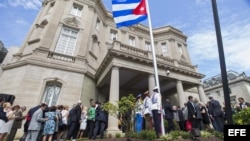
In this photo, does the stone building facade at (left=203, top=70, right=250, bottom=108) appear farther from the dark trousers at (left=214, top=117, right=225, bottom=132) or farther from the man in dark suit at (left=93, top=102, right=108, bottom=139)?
the man in dark suit at (left=93, top=102, right=108, bottom=139)

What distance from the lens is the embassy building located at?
39.8 feet

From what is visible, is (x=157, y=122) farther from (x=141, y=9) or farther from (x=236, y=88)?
(x=236, y=88)

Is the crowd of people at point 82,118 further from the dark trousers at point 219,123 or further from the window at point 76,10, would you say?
the window at point 76,10

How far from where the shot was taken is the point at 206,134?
276 inches

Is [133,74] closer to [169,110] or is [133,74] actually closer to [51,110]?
[169,110]

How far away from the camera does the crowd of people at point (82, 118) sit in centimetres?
639

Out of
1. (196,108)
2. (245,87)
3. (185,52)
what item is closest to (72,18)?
(196,108)

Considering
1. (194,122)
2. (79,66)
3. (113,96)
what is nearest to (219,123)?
(194,122)

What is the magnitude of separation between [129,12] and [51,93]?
8.98m

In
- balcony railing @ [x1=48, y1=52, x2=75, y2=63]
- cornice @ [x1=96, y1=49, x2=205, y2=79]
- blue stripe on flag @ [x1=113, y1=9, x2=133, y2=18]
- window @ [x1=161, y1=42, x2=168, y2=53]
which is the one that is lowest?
cornice @ [x1=96, y1=49, x2=205, y2=79]

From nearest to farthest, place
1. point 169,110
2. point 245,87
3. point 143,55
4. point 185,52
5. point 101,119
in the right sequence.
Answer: point 101,119 < point 169,110 < point 143,55 < point 185,52 < point 245,87

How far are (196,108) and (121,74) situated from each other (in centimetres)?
797

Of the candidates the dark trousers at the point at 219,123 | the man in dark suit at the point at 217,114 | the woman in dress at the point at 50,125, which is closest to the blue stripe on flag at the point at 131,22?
the woman in dress at the point at 50,125

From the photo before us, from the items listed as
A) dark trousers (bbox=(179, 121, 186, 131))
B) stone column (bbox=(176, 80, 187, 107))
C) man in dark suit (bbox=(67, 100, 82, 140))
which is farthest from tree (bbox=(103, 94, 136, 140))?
stone column (bbox=(176, 80, 187, 107))
